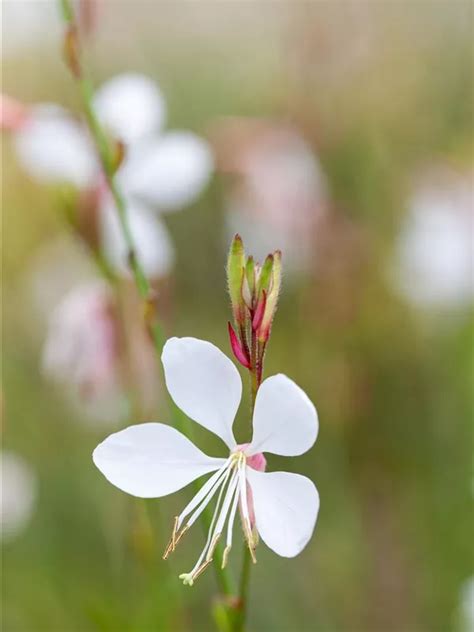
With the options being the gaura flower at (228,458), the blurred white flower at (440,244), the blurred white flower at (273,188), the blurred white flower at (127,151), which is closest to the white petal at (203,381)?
the gaura flower at (228,458)

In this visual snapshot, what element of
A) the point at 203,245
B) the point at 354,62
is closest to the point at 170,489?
the point at 203,245

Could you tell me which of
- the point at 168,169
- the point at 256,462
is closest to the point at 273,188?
the point at 168,169

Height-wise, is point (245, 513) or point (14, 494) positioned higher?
point (245, 513)

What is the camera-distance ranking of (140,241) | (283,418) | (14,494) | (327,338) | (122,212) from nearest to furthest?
(283,418) → (122,212) → (140,241) → (14,494) → (327,338)

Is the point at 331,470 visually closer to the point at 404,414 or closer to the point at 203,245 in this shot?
the point at 404,414

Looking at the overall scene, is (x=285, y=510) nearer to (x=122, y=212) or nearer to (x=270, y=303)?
(x=270, y=303)

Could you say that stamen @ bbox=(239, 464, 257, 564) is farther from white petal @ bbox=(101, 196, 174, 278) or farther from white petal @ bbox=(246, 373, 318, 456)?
white petal @ bbox=(101, 196, 174, 278)

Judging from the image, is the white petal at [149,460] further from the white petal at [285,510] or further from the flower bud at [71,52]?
the flower bud at [71,52]
